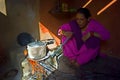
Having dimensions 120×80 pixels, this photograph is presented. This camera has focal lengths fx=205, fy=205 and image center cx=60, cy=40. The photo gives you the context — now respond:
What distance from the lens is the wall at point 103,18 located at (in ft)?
8.78

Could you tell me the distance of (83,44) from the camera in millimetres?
2082

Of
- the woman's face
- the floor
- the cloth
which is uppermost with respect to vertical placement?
the woman's face

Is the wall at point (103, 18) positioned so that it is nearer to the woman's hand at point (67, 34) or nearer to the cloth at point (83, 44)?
the cloth at point (83, 44)

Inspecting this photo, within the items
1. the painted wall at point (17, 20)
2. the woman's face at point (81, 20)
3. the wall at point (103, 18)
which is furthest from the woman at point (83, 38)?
the painted wall at point (17, 20)

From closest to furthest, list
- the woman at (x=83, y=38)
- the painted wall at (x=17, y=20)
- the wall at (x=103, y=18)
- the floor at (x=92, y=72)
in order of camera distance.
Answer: the floor at (x=92, y=72), the woman at (x=83, y=38), the wall at (x=103, y=18), the painted wall at (x=17, y=20)

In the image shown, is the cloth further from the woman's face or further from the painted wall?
the painted wall

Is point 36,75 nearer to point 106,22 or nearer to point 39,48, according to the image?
point 39,48

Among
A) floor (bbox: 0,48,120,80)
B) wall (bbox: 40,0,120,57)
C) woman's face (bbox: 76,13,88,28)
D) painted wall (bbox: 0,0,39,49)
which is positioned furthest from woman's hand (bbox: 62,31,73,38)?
painted wall (bbox: 0,0,39,49)

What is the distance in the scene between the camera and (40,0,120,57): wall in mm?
2676

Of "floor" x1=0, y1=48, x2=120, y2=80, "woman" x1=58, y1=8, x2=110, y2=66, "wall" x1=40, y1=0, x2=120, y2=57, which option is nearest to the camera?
"floor" x1=0, y1=48, x2=120, y2=80

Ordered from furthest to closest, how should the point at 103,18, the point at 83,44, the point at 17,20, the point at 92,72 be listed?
1. the point at 17,20
2. the point at 103,18
3. the point at 83,44
4. the point at 92,72

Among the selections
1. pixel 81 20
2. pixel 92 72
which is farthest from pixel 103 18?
pixel 92 72

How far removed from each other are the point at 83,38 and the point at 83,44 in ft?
0.21

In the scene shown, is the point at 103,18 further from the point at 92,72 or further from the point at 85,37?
the point at 92,72
